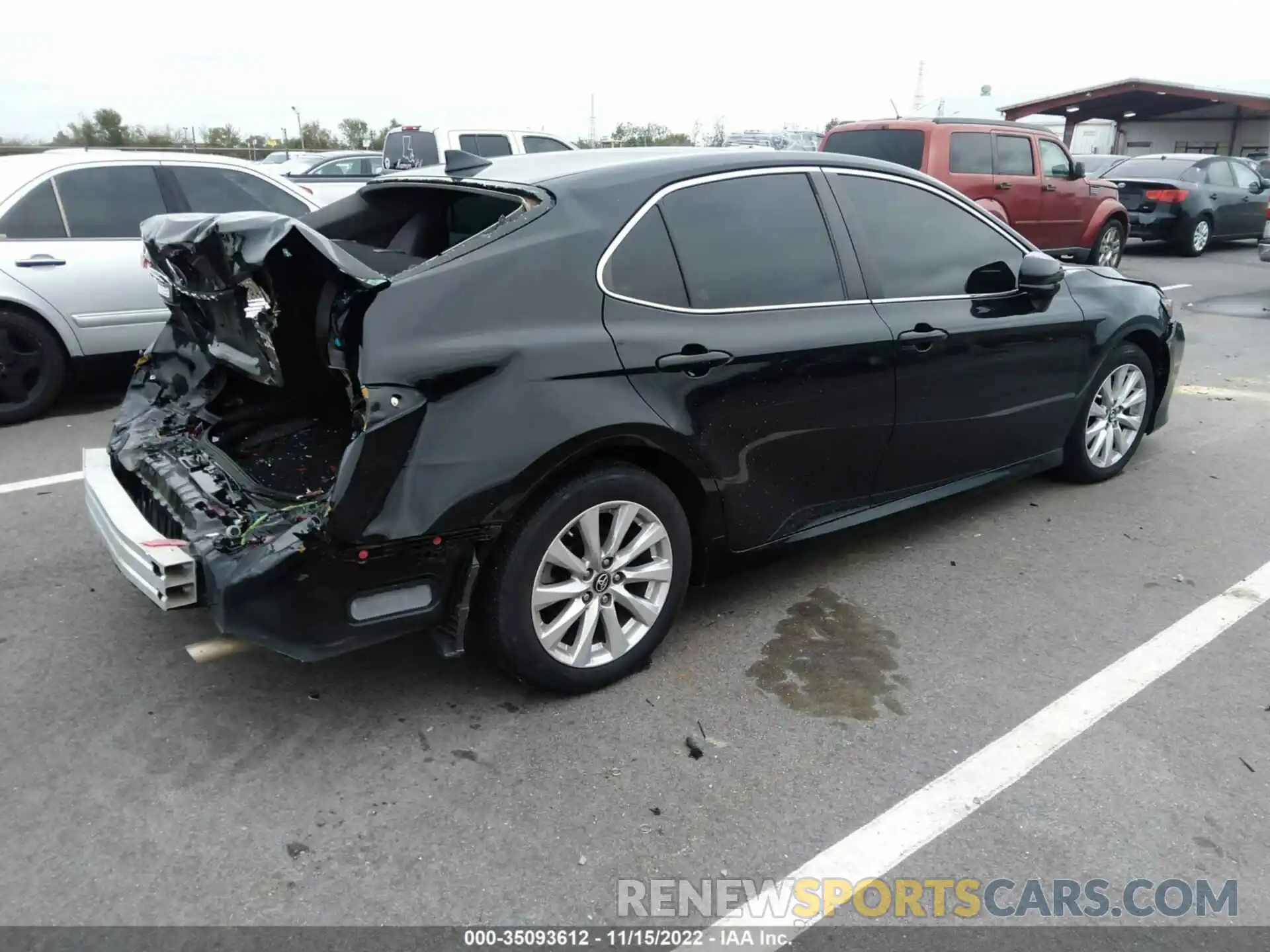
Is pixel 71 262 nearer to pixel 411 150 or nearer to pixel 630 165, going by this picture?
pixel 630 165

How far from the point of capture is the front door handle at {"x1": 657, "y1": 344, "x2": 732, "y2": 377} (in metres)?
3.16

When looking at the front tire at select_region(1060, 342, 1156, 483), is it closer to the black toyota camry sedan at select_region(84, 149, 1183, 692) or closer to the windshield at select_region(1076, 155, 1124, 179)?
the black toyota camry sedan at select_region(84, 149, 1183, 692)

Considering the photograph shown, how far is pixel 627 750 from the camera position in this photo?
2967 mm

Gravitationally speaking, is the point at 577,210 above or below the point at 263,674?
above

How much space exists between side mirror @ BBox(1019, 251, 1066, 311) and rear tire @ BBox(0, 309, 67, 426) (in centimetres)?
569

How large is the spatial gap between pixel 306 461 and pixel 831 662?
2.00m

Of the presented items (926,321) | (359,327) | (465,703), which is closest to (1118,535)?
(926,321)

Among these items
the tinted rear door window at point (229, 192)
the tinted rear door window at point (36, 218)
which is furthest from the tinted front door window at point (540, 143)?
the tinted rear door window at point (36, 218)

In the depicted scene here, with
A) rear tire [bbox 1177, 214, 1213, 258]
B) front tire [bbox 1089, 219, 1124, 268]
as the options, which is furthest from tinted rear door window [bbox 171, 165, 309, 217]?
rear tire [bbox 1177, 214, 1213, 258]

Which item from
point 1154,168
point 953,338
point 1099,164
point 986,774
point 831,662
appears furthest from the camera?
point 1099,164

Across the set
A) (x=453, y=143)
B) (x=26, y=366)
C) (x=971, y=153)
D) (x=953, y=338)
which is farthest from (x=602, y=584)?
(x=453, y=143)

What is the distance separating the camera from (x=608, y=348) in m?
3.05

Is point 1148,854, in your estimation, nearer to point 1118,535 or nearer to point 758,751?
point 758,751

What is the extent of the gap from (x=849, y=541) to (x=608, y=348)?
74.5 inches
